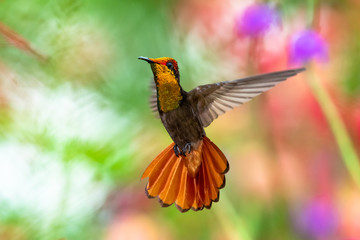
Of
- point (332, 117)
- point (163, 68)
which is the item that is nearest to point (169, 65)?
point (163, 68)

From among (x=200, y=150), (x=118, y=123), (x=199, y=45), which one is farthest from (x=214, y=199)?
(x=199, y=45)

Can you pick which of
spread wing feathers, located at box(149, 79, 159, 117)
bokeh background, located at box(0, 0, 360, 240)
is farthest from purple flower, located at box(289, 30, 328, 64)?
spread wing feathers, located at box(149, 79, 159, 117)

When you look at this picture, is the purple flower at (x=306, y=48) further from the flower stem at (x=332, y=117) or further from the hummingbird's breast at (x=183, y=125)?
the hummingbird's breast at (x=183, y=125)

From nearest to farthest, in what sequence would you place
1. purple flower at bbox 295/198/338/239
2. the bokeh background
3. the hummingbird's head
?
the hummingbird's head, the bokeh background, purple flower at bbox 295/198/338/239

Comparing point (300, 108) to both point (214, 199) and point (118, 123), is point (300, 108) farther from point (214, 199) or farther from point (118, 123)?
point (214, 199)

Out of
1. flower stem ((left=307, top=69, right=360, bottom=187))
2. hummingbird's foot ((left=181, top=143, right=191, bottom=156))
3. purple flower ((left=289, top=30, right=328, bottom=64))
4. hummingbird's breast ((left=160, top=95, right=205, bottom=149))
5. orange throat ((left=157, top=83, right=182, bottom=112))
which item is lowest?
hummingbird's foot ((left=181, top=143, right=191, bottom=156))

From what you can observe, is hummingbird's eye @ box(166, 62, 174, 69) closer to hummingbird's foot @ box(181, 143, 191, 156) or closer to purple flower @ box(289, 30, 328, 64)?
hummingbird's foot @ box(181, 143, 191, 156)

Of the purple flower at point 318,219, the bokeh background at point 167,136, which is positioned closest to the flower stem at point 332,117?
the bokeh background at point 167,136

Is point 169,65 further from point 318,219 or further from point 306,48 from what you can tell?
point 318,219
